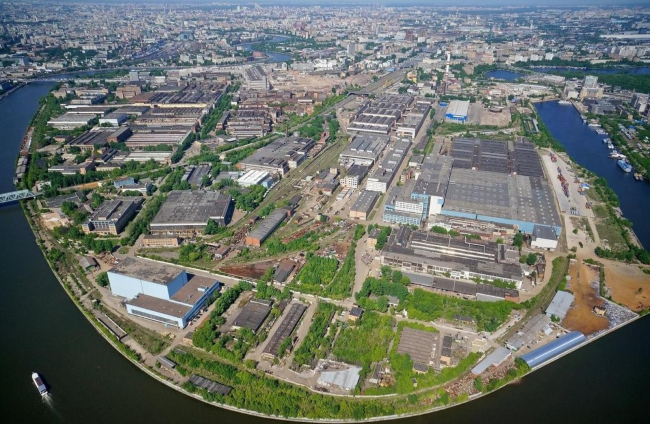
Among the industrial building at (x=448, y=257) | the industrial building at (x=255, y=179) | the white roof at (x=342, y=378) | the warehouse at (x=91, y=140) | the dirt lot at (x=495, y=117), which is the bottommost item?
the dirt lot at (x=495, y=117)

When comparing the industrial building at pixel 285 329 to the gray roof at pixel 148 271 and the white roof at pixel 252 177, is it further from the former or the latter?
the white roof at pixel 252 177

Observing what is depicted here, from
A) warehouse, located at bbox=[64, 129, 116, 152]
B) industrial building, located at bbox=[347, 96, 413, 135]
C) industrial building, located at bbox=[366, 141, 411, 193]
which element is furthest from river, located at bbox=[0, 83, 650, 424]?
industrial building, located at bbox=[347, 96, 413, 135]

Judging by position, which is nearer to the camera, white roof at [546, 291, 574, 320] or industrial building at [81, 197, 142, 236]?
white roof at [546, 291, 574, 320]

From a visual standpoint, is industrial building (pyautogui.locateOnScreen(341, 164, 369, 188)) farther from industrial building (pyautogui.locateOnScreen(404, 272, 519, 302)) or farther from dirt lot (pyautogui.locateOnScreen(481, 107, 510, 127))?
dirt lot (pyautogui.locateOnScreen(481, 107, 510, 127))

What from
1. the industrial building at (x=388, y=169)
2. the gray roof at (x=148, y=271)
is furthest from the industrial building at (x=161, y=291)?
the industrial building at (x=388, y=169)

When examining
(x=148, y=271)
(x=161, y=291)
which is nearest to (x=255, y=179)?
(x=148, y=271)

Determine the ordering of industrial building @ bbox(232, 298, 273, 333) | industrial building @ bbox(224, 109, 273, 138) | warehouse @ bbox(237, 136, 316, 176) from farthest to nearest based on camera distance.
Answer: industrial building @ bbox(224, 109, 273, 138), warehouse @ bbox(237, 136, 316, 176), industrial building @ bbox(232, 298, 273, 333)
